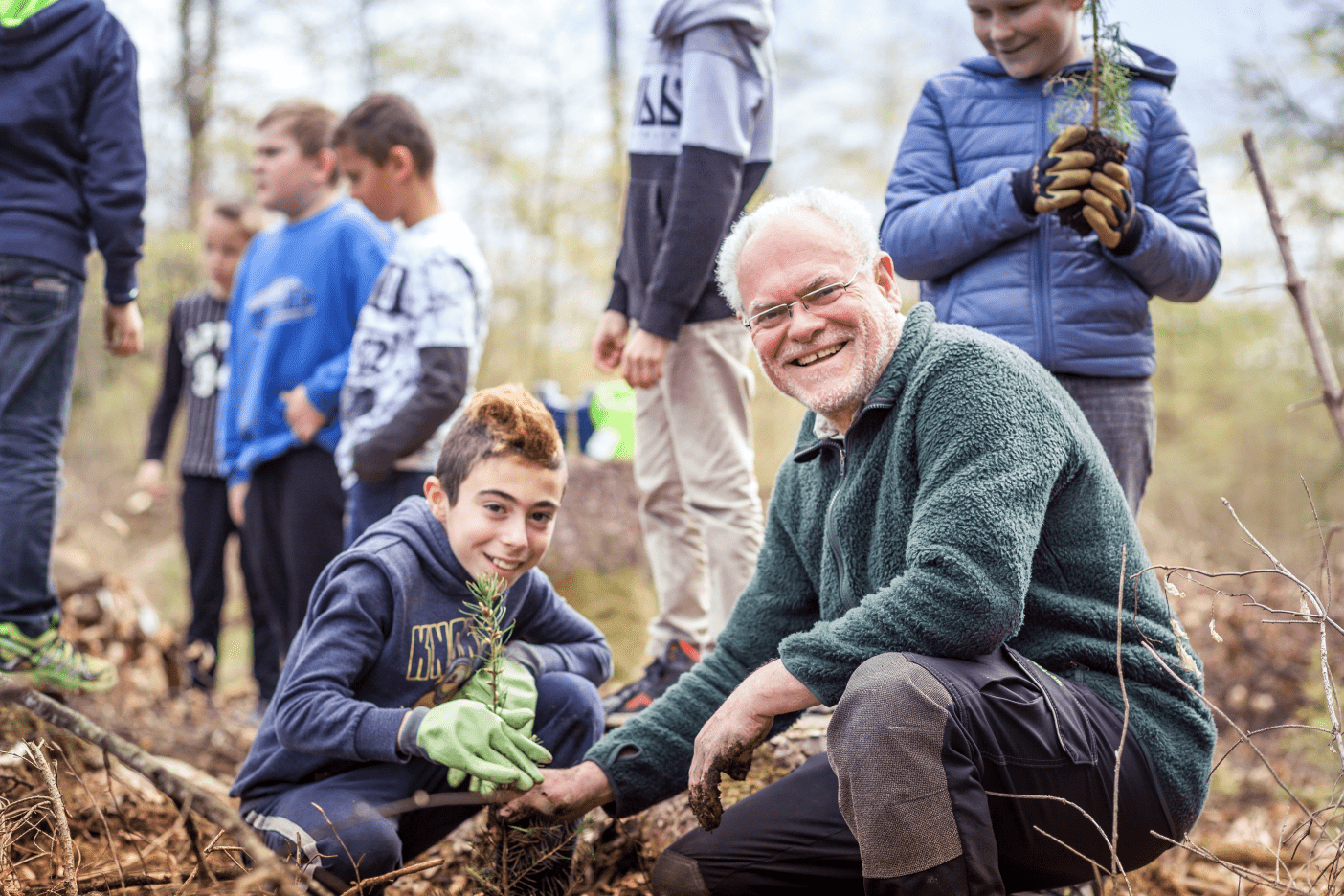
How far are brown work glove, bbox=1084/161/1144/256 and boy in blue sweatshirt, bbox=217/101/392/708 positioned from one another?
101 inches

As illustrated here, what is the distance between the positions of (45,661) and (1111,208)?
3094 millimetres

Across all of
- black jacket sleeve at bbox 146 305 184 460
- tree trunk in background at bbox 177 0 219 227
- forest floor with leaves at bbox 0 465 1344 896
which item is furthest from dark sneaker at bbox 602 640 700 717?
tree trunk in background at bbox 177 0 219 227

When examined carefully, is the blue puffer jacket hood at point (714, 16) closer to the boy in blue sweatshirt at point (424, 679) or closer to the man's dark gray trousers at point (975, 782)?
the boy in blue sweatshirt at point (424, 679)

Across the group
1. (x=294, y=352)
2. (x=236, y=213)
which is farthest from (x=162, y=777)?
(x=236, y=213)

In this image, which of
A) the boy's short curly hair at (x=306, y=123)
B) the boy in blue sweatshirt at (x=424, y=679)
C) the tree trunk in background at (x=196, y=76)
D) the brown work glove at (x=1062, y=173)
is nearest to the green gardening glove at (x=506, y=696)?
the boy in blue sweatshirt at (x=424, y=679)

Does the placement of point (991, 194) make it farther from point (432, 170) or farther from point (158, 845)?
point (158, 845)

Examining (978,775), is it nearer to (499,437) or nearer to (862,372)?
(862,372)

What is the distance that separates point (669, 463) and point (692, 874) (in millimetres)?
1491

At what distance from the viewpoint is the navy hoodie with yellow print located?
78.4 inches

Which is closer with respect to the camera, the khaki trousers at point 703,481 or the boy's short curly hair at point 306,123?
the khaki trousers at point 703,481

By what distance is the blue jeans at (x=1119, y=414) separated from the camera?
2.52 metres

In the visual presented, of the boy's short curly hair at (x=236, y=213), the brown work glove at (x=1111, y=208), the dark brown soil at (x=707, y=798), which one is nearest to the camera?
the dark brown soil at (x=707, y=798)

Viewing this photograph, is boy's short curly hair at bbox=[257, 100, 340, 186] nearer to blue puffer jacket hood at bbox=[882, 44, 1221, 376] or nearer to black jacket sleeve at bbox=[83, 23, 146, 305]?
black jacket sleeve at bbox=[83, 23, 146, 305]

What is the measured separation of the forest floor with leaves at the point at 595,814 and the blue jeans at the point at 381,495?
0.91 meters
